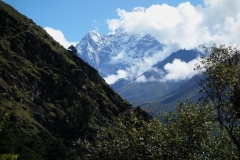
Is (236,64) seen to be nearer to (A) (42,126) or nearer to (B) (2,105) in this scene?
(B) (2,105)

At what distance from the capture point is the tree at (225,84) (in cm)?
2268

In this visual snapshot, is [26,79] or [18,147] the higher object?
[26,79]

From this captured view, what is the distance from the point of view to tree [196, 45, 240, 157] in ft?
74.4

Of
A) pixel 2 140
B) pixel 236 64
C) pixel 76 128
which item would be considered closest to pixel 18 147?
pixel 2 140

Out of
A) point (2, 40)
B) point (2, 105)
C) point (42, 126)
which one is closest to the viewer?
point (2, 105)

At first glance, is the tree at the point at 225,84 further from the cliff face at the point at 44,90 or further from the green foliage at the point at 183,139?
the cliff face at the point at 44,90

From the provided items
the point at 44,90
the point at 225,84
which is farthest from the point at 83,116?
the point at 225,84

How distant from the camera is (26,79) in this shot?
16312 centimetres

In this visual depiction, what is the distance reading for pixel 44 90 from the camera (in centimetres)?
17238

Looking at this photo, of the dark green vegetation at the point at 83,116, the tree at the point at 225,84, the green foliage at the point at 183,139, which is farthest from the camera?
the green foliage at the point at 183,139

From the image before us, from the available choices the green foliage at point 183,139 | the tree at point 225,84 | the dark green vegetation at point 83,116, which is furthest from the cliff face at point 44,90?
the tree at point 225,84

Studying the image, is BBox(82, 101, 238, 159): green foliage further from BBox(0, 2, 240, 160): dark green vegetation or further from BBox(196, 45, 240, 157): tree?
BBox(196, 45, 240, 157): tree

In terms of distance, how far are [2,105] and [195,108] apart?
119079 mm

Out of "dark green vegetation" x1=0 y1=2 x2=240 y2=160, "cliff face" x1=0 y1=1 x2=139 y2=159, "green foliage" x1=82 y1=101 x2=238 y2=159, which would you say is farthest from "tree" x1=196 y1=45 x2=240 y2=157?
"cliff face" x1=0 y1=1 x2=139 y2=159
